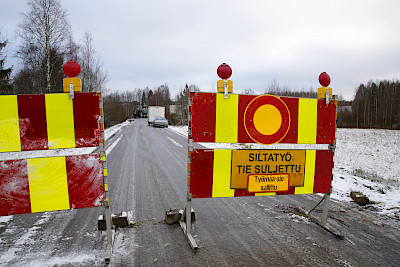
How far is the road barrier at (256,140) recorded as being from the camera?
3.49 metres

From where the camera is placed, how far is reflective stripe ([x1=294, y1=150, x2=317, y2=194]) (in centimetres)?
396

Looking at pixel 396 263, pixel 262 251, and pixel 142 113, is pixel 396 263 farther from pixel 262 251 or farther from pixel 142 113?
pixel 142 113

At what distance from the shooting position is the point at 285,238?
3691mm

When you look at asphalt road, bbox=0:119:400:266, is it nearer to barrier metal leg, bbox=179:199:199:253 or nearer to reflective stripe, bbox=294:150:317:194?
barrier metal leg, bbox=179:199:199:253

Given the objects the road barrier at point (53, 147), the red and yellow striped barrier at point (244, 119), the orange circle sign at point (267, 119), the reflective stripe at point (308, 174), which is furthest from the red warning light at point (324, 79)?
the road barrier at point (53, 147)

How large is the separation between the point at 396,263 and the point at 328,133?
201 cm

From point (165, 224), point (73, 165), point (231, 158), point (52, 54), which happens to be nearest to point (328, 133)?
point (231, 158)

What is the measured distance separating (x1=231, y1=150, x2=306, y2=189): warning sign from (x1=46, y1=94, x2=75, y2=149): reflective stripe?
7.77 feet

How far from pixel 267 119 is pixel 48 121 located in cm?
316

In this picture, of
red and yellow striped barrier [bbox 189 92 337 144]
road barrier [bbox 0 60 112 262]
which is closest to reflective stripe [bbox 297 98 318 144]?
red and yellow striped barrier [bbox 189 92 337 144]

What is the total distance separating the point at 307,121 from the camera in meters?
3.89

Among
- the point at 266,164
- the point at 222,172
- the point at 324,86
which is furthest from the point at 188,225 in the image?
the point at 324,86

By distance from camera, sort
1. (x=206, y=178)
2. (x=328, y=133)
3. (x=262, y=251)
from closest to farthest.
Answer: (x=262, y=251) < (x=206, y=178) < (x=328, y=133)

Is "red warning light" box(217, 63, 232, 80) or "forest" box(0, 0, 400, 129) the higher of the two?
"forest" box(0, 0, 400, 129)
